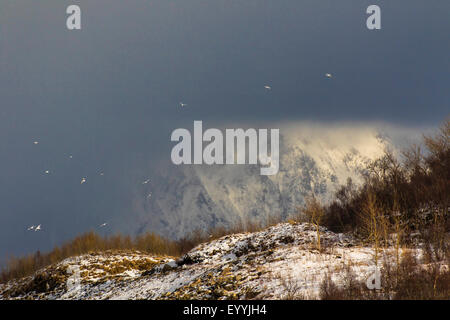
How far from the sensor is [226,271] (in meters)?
18.6

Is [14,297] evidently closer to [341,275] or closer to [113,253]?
[113,253]

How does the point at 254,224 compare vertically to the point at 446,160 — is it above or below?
below

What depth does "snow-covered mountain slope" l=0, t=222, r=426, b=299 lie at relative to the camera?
620 inches

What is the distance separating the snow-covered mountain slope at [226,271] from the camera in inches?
620

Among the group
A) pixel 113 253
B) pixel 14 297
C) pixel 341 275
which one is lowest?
pixel 14 297

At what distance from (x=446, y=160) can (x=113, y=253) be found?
1127 inches
